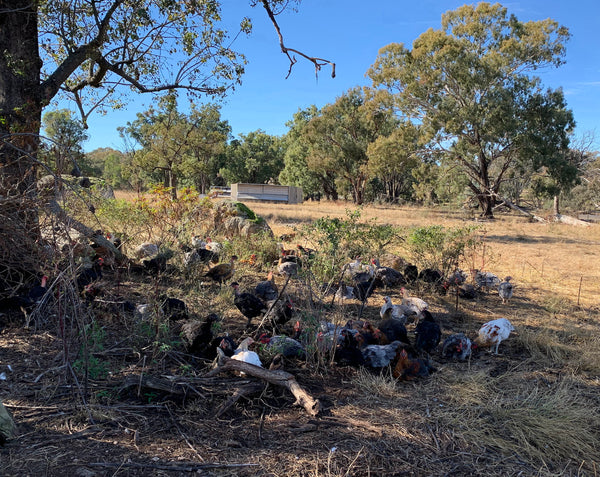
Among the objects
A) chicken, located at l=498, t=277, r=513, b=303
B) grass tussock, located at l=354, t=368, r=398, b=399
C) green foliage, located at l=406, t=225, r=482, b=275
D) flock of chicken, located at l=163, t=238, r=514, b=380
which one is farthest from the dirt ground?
green foliage, located at l=406, t=225, r=482, b=275

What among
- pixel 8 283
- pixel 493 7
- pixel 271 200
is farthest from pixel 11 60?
pixel 271 200

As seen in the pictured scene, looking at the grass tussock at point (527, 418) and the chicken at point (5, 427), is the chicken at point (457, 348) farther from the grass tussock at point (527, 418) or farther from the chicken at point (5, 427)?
the chicken at point (5, 427)

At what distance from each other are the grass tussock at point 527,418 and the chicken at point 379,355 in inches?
20.5

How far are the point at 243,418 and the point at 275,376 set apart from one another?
0.37 metres

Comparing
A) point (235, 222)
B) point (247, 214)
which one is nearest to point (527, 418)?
point (235, 222)

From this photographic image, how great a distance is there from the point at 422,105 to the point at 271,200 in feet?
54.8

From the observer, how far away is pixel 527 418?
2.77 m

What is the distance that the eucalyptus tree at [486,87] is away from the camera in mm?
18234

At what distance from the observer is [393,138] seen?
20938 millimetres

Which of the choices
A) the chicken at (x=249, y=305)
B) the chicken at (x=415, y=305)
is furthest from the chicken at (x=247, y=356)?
the chicken at (x=415, y=305)

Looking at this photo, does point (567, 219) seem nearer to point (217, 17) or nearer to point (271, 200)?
point (217, 17)

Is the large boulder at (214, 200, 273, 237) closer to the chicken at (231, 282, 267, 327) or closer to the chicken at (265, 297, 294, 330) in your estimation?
the chicken at (231, 282, 267, 327)

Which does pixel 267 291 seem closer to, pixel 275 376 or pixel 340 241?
pixel 340 241

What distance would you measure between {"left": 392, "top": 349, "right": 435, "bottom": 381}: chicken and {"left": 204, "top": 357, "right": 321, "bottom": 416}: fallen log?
0.90 m
